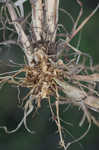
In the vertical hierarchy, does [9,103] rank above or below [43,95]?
below

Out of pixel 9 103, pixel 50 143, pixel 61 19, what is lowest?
pixel 50 143

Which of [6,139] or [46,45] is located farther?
[6,139]

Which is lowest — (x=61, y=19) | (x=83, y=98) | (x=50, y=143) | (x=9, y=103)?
(x=50, y=143)

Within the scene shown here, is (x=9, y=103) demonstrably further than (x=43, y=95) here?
Yes

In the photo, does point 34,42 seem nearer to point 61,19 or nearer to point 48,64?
point 48,64

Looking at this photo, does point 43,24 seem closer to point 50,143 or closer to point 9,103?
point 9,103

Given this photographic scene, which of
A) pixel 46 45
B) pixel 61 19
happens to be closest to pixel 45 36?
pixel 46 45

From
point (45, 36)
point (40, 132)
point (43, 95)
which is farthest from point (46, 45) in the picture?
point (40, 132)

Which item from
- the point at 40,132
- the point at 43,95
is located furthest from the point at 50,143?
the point at 43,95

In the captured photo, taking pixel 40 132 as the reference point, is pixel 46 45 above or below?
→ above
